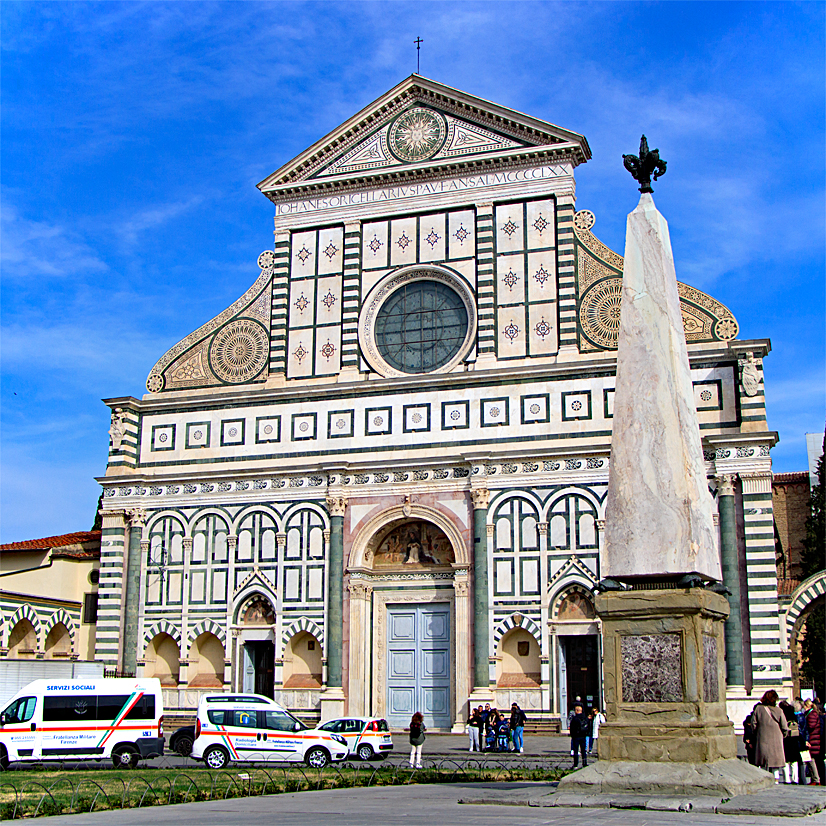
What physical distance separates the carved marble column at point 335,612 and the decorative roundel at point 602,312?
26.7 ft

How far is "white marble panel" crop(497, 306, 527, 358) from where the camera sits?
28953 mm

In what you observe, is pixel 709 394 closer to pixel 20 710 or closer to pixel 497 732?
pixel 497 732

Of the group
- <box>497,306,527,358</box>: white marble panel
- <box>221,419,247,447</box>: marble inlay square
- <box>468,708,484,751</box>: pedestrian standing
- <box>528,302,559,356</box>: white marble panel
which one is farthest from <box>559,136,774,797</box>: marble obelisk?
<box>221,419,247,447</box>: marble inlay square

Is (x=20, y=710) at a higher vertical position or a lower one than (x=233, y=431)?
lower

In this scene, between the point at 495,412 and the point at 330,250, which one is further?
the point at 330,250

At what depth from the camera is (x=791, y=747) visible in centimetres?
1563

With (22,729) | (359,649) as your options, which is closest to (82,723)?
(22,729)

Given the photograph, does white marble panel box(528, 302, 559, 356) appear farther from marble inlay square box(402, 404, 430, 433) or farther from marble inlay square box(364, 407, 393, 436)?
marble inlay square box(364, 407, 393, 436)

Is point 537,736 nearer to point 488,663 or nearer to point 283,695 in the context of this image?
point 488,663

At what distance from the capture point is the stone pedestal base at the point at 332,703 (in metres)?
28.0

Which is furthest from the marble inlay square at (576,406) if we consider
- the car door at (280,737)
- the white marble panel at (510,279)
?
the car door at (280,737)

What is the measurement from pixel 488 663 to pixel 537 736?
2.14 m

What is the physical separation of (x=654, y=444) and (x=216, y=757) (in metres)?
12.9

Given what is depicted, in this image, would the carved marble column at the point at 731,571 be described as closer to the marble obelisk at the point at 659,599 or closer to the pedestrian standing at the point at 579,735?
the pedestrian standing at the point at 579,735
